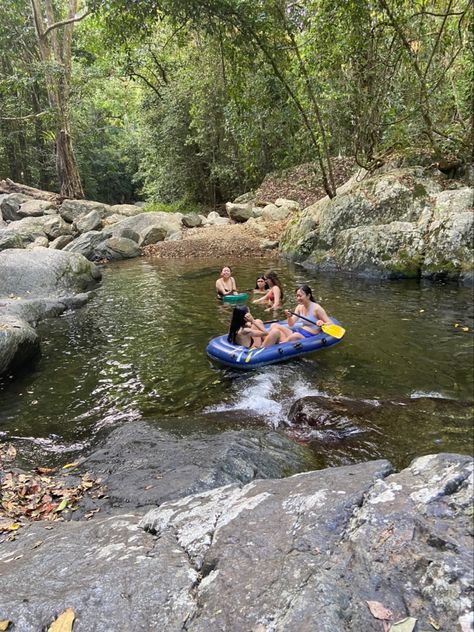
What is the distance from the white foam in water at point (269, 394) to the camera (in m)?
5.18

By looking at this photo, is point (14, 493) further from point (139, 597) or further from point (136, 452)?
point (139, 597)

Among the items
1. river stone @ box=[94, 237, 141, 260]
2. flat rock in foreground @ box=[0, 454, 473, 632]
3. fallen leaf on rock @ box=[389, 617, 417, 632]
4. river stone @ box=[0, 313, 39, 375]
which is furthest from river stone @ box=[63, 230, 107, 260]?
fallen leaf on rock @ box=[389, 617, 417, 632]

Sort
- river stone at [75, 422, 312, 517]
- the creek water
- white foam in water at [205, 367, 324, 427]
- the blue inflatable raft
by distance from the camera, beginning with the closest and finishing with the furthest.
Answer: river stone at [75, 422, 312, 517], the creek water, white foam in water at [205, 367, 324, 427], the blue inflatable raft

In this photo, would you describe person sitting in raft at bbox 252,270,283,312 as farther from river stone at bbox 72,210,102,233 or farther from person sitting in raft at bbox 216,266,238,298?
river stone at bbox 72,210,102,233

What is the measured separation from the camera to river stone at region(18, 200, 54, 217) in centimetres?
2058

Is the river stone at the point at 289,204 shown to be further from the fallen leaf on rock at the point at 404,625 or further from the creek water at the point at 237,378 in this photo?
the fallen leaf on rock at the point at 404,625

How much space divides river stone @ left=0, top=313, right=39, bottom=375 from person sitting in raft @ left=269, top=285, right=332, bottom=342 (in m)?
3.50

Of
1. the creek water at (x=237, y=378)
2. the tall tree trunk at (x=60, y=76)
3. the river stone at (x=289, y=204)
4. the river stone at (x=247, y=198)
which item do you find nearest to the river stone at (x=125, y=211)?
the tall tree trunk at (x=60, y=76)

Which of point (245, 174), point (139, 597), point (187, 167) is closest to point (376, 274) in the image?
point (139, 597)

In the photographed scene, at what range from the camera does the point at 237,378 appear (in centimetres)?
608

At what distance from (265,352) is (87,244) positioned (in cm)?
1259

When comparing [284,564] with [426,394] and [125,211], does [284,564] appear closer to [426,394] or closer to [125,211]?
[426,394]

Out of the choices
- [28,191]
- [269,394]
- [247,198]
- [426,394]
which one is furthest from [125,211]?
[426,394]

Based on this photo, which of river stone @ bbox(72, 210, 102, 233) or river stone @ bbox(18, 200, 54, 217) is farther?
river stone @ bbox(18, 200, 54, 217)
